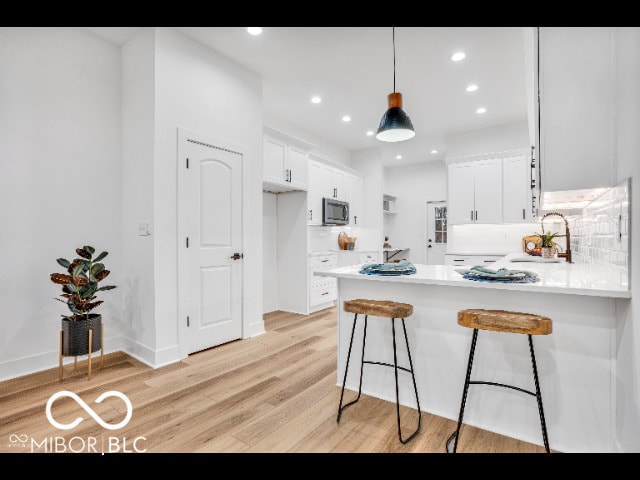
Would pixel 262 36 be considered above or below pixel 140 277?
above

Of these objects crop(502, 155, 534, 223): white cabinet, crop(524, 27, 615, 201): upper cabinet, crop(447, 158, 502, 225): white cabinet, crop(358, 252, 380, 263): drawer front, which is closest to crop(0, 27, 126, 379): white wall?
crop(524, 27, 615, 201): upper cabinet

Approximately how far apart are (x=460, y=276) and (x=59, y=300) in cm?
304

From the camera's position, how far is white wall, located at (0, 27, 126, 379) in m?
2.66

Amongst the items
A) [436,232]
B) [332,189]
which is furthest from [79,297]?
[436,232]

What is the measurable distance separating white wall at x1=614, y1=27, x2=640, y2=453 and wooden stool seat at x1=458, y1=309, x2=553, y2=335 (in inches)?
12.0

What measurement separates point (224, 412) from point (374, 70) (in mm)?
3573

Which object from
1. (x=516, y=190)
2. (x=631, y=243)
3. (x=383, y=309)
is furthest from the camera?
(x=516, y=190)

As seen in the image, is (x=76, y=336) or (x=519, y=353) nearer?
(x=519, y=353)

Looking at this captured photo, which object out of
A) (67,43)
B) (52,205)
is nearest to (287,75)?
(67,43)

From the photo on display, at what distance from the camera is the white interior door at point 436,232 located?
7.74 metres

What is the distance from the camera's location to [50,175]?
9.37 ft

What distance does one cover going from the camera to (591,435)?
163 centimetres

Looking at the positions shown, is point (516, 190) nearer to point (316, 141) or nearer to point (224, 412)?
point (316, 141)

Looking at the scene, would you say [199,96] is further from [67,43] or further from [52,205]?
[52,205]
